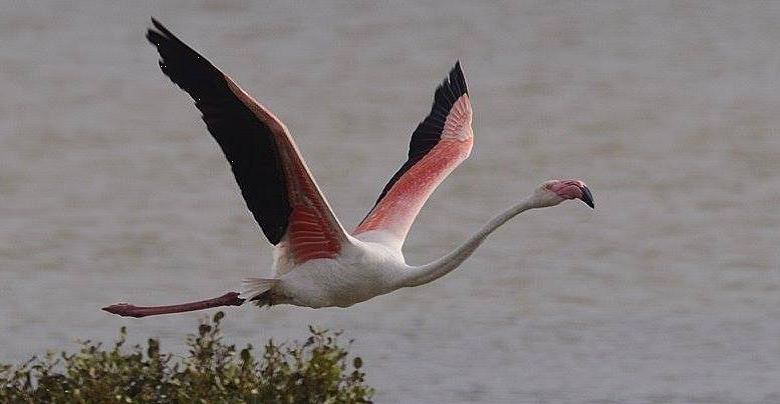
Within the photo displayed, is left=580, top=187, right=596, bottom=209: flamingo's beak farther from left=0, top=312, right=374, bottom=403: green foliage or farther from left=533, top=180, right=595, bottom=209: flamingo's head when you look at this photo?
left=0, top=312, right=374, bottom=403: green foliage

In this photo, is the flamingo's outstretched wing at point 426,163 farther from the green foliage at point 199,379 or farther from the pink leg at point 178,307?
the green foliage at point 199,379

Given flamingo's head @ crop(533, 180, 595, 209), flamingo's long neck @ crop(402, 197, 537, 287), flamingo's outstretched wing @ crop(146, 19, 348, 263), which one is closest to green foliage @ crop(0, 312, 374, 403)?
flamingo's outstretched wing @ crop(146, 19, 348, 263)

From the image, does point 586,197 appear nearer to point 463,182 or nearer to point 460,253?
point 460,253

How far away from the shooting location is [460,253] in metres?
8.28

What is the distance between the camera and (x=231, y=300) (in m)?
8.61

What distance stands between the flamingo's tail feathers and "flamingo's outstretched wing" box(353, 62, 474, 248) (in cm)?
68

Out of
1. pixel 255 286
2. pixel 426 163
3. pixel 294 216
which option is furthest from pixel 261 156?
pixel 426 163

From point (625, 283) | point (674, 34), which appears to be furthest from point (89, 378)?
point (674, 34)

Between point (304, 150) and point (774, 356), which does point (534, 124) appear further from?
point (774, 356)

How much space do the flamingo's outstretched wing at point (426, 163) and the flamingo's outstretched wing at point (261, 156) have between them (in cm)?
60

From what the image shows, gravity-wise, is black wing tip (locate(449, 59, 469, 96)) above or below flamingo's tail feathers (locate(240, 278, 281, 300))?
above

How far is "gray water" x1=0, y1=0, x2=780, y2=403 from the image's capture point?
11203mm

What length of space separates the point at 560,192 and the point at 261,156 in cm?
140

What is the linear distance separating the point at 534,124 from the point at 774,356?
672 centimetres
